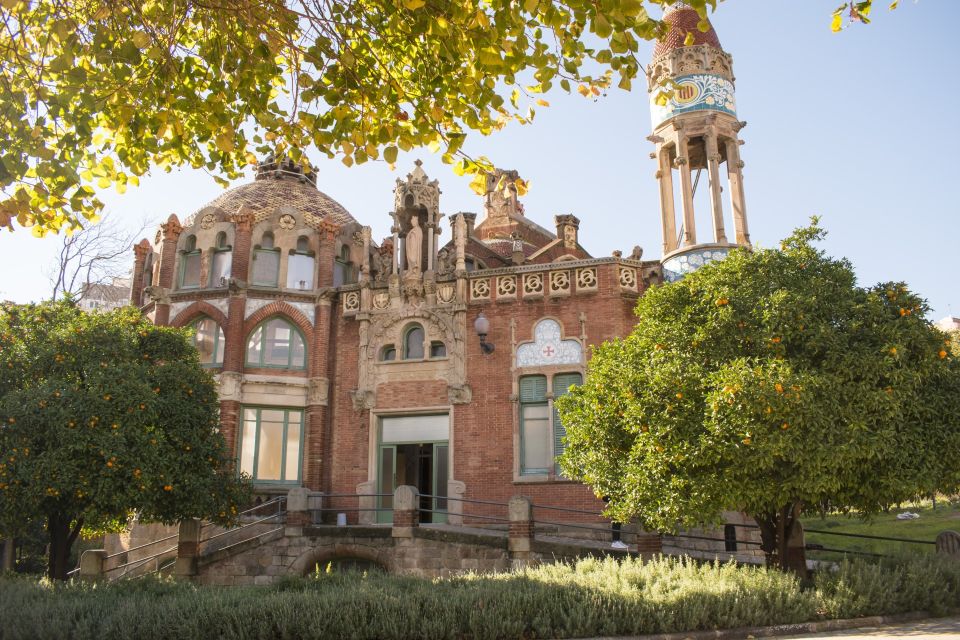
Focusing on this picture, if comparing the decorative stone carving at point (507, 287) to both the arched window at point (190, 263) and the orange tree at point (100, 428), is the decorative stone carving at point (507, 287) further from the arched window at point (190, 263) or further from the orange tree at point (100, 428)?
the arched window at point (190, 263)

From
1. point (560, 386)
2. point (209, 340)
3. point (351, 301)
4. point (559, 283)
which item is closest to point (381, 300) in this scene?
point (351, 301)

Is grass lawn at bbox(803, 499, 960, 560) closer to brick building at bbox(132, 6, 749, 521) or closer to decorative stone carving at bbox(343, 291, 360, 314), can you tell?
brick building at bbox(132, 6, 749, 521)

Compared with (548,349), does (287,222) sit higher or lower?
higher

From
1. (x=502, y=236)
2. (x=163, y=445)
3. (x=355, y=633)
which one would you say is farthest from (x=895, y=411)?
(x=502, y=236)

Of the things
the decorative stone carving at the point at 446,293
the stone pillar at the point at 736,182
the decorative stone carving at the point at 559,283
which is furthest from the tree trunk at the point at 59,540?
the stone pillar at the point at 736,182

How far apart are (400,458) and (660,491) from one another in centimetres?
1077

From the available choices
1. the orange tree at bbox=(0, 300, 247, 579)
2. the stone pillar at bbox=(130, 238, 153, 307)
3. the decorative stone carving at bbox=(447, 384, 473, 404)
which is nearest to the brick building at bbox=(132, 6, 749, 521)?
the decorative stone carving at bbox=(447, 384, 473, 404)

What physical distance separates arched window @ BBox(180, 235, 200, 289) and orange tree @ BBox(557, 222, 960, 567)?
14813 mm

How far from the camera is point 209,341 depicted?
24.1 metres

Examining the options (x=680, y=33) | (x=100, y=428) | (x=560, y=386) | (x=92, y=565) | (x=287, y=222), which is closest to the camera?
(x=100, y=428)

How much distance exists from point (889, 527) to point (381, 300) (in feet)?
54.9

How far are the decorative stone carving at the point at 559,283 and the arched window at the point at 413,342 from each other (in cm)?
402

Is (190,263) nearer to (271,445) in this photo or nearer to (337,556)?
(271,445)

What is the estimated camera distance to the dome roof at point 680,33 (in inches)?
938
